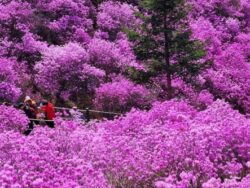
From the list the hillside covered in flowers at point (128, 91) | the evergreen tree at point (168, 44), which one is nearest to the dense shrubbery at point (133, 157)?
the hillside covered in flowers at point (128, 91)

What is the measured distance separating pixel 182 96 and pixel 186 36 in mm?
3360

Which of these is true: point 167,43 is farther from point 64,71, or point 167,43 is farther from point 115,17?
point 115,17

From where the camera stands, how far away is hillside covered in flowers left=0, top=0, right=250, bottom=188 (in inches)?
362

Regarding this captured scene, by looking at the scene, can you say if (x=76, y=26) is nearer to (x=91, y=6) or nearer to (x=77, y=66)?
(x=91, y=6)

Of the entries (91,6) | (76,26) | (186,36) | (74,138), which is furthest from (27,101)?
(91,6)

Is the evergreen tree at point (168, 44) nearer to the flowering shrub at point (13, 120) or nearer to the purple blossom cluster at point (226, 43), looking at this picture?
the purple blossom cluster at point (226, 43)

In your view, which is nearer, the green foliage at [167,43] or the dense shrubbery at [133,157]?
the dense shrubbery at [133,157]

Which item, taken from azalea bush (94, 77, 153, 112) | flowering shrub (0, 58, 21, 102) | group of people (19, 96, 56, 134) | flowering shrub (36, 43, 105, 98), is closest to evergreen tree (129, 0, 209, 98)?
azalea bush (94, 77, 153, 112)

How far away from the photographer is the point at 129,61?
2819 cm

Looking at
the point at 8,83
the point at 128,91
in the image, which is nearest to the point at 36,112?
the point at 8,83

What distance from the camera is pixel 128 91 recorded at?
24.2 metres

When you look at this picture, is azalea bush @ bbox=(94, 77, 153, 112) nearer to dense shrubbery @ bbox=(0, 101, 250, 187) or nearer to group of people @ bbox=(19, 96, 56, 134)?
group of people @ bbox=(19, 96, 56, 134)

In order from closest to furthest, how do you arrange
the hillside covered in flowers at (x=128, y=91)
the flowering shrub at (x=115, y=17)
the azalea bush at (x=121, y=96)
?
the hillside covered in flowers at (x=128, y=91) → the azalea bush at (x=121, y=96) → the flowering shrub at (x=115, y=17)

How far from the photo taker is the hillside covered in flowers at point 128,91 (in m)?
9.20
